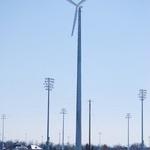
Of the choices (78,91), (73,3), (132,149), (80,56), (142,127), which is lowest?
(132,149)

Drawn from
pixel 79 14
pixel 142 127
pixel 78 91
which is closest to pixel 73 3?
pixel 79 14

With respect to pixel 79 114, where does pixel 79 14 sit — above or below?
above

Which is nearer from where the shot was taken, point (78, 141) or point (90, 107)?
point (78, 141)

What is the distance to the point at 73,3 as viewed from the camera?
93.2ft

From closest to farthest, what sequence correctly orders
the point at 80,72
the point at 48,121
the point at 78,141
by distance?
the point at 78,141 → the point at 80,72 → the point at 48,121

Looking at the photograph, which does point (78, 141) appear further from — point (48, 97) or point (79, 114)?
point (48, 97)

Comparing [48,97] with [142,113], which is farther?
[142,113]

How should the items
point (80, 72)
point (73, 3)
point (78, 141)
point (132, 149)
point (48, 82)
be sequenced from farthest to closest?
point (132, 149)
point (48, 82)
point (73, 3)
point (80, 72)
point (78, 141)

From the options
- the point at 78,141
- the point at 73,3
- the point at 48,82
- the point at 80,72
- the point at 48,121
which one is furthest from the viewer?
the point at 48,82

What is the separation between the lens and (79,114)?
25.6 meters

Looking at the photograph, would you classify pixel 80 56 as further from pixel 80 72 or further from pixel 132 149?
pixel 132 149

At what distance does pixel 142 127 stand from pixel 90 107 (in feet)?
52.8

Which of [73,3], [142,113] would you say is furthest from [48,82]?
[73,3]

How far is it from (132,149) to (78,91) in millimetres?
175571
